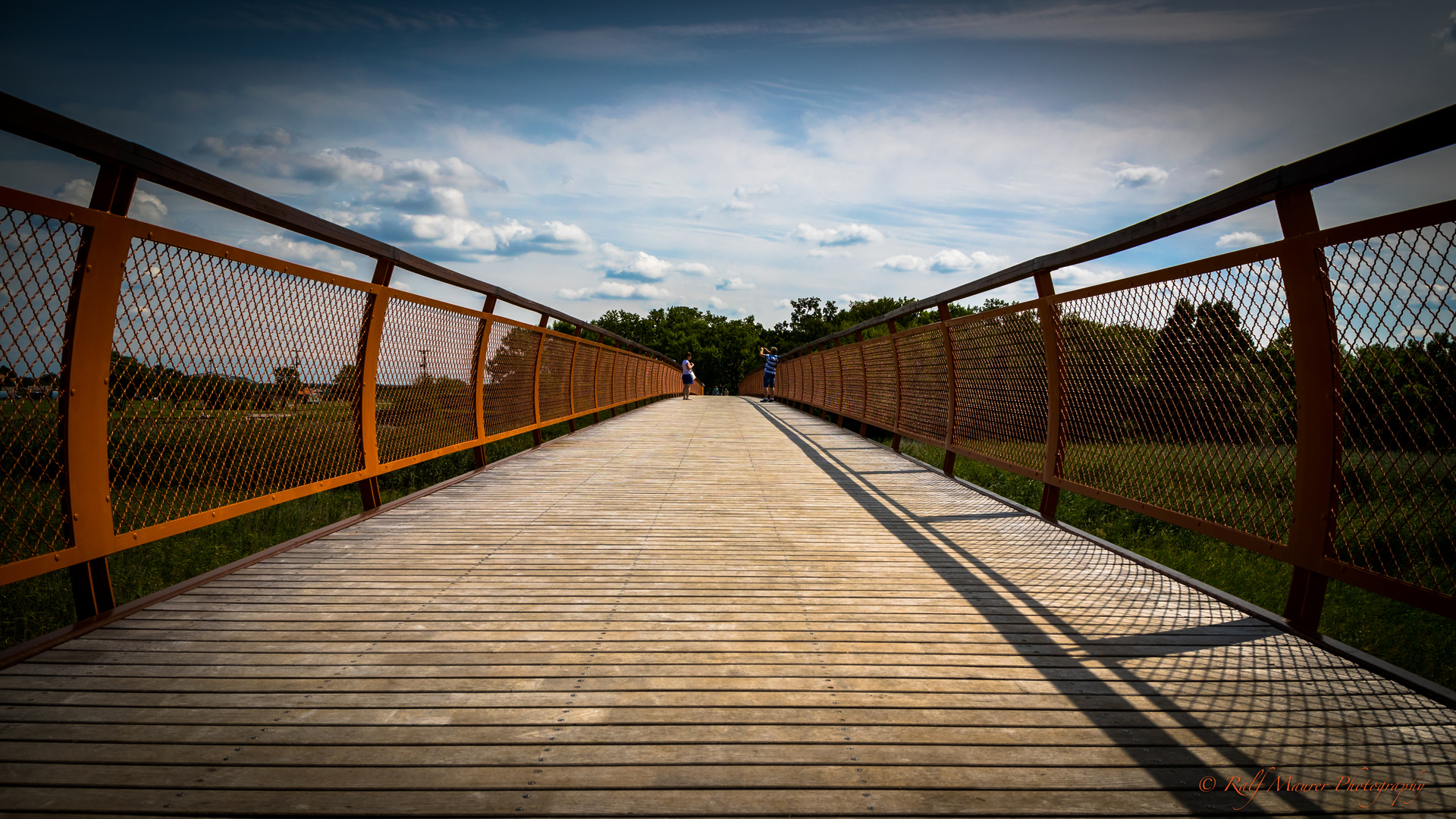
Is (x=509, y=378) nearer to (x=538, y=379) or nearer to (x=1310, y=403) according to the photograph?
(x=538, y=379)

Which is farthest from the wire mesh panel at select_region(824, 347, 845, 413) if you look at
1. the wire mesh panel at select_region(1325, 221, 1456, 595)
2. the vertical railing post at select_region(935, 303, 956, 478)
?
the wire mesh panel at select_region(1325, 221, 1456, 595)

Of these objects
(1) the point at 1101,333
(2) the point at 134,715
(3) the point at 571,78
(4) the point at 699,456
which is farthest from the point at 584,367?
(3) the point at 571,78

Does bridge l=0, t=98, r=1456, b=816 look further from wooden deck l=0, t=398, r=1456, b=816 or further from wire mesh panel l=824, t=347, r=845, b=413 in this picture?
wire mesh panel l=824, t=347, r=845, b=413

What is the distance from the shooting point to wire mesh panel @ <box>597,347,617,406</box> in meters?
11.5

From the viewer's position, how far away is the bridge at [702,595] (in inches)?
65.4

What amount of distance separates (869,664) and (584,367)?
→ 8861 millimetres

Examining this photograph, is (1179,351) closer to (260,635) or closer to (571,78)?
(260,635)

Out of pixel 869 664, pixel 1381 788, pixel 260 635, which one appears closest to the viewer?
pixel 1381 788

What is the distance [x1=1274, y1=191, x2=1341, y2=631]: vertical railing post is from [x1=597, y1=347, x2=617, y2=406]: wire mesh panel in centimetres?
956

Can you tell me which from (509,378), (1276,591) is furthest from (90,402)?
(1276,591)

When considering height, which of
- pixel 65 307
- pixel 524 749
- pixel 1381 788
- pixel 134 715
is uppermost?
pixel 65 307

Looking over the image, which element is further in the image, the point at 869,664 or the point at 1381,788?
the point at 869,664

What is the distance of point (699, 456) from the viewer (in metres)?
7.49

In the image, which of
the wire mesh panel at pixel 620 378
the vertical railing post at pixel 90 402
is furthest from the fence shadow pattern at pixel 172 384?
the wire mesh panel at pixel 620 378
